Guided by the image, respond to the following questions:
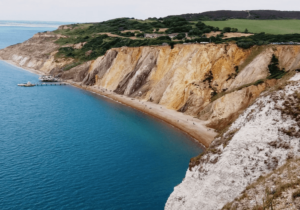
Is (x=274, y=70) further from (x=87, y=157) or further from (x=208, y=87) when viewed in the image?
(x=87, y=157)

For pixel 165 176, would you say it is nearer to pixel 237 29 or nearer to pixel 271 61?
pixel 271 61

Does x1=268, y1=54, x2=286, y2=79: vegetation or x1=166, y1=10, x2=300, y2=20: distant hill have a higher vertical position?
x1=166, y1=10, x2=300, y2=20: distant hill

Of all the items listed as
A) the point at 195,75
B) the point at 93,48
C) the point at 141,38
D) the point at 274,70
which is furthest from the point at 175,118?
the point at 93,48

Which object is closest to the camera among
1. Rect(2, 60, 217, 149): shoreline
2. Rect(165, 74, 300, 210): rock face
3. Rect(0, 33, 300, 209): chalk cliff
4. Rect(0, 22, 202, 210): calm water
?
Rect(165, 74, 300, 210): rock face

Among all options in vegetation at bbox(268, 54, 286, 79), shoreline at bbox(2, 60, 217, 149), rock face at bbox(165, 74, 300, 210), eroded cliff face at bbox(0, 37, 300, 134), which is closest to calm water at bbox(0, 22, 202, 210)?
shoreline at bbox(2, 60, 217, 149)

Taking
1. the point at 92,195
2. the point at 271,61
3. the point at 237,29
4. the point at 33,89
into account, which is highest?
the point at 237,29

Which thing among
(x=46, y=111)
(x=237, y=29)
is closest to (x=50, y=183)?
(x=46, y=111)

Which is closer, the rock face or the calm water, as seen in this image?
the rock face

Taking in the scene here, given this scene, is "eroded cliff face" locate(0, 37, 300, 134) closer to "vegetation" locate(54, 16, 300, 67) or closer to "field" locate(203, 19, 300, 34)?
"vegetation" locate(54, 16, 300, 67)
